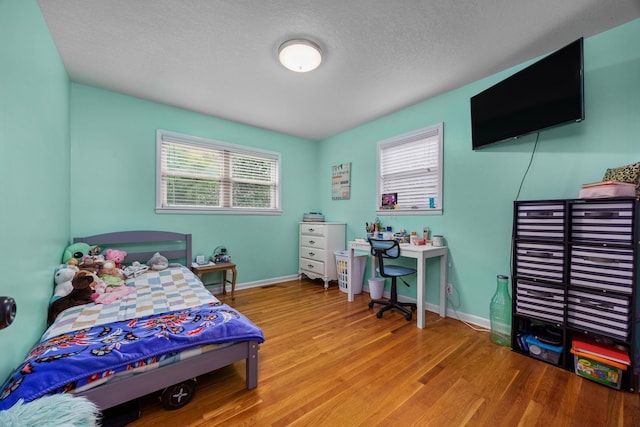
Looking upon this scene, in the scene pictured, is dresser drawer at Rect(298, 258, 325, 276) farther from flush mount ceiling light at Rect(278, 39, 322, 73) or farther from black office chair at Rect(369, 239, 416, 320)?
flush mount ceiling light at Rect(278, 39, 322, 73)

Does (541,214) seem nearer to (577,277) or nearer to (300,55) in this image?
(577,277)

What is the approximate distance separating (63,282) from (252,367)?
1.70m

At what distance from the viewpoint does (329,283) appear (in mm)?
4066

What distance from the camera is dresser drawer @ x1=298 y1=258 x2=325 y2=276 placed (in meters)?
3.93

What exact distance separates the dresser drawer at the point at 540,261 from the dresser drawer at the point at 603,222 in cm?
16

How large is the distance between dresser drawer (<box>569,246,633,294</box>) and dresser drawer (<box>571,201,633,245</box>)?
0.07 m

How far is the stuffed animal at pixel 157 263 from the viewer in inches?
113

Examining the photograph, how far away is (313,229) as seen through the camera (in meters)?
4.10

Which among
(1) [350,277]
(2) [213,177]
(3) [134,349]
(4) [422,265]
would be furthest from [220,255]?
(4) [422,265]

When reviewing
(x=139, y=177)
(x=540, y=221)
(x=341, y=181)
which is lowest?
(x=540, y=221)

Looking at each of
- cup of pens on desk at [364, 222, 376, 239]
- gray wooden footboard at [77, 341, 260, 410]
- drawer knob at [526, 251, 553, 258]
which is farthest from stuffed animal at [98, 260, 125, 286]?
drawer knob at [526, 251, 553, 258]

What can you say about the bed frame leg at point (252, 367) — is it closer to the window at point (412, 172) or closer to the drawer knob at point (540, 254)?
the drawer knob at point (540, 254)

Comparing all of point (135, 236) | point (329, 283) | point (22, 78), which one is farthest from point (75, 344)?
point (329, 283)

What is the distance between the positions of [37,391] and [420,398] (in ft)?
6.31
